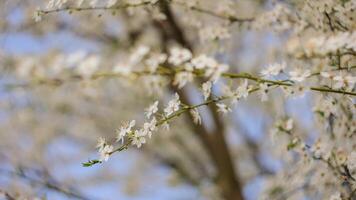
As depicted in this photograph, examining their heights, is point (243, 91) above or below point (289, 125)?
below

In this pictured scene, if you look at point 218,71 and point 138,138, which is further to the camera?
point 138,138

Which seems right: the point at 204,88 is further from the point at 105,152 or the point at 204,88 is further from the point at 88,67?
the point at 88,67

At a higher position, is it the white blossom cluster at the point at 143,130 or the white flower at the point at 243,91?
the white flower at the point at 243,91

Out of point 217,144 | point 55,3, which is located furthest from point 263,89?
point 217,144

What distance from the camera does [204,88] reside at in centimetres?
149

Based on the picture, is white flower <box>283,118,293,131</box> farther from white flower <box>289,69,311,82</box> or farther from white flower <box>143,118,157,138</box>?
white flower <box>143,118,157,138</box>

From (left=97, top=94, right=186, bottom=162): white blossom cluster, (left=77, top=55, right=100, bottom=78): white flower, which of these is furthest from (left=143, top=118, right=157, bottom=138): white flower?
(left=77, top=55, right=100, bottom=78): white flower

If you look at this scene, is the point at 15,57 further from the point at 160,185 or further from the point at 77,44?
the point at 160,185

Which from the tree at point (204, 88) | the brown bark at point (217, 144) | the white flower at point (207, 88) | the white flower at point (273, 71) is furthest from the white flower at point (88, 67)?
the brown bark at point (217, 144)

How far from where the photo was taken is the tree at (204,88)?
1.52 m

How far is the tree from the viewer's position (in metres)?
1.52

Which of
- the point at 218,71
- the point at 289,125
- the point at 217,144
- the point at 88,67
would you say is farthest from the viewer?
the point at 217,144

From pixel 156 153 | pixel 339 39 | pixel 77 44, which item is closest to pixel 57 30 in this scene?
pixel 77 44

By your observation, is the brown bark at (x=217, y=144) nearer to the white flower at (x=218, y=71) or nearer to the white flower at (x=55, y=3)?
the white flower at (x=55, y=3)
